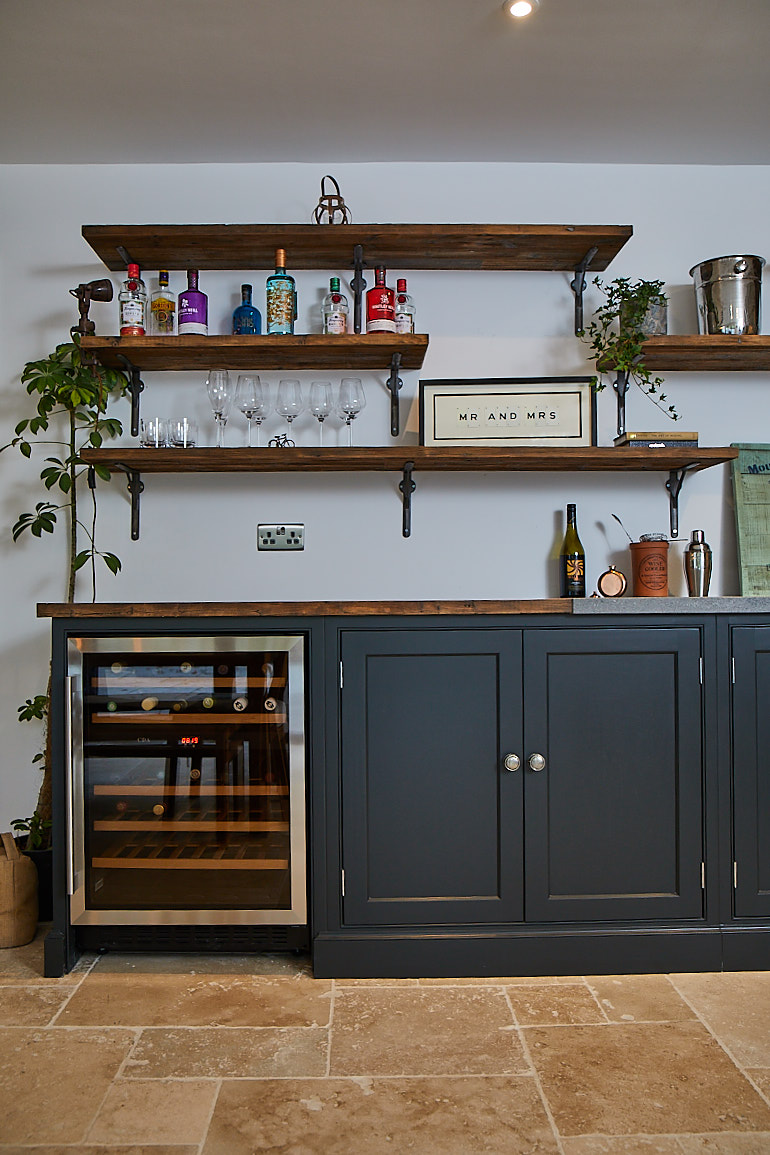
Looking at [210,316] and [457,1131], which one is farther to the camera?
[210,316]

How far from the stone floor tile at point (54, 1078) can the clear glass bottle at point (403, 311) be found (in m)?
2.11

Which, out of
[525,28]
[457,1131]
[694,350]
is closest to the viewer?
[457,1131]

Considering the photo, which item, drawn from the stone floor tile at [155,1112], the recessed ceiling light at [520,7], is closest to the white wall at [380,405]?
the recessed ceiling light at [520,7]

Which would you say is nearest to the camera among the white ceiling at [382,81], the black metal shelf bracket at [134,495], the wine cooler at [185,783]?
the white ceiling at [382,81]

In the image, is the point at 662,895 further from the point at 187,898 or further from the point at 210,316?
the point at 210,316

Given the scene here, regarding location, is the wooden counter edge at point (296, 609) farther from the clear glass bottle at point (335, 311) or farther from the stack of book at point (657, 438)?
the clear glass bottle at point (335, 311)

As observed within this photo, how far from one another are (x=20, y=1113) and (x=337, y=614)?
50.1 inches

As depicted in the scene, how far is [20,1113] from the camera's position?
1.62 meters

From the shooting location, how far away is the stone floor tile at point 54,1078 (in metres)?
1.58

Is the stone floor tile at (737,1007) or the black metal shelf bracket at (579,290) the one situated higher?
the black metal shelf bracket at (579,290)

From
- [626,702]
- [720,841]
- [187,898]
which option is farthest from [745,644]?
[187,898]

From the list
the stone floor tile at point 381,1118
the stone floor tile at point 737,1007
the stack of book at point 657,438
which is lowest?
→ the stone floor tile at point 737,1007

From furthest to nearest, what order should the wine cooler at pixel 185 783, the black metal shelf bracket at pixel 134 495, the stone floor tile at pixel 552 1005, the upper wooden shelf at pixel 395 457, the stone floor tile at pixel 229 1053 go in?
1. the black metal shelf bracket at pixel 134 495
2. the upper wooden shelf at pixel 395 457
3. the wine cooler at pixel 185 783
4. the stone floor tile at pixel 552 1005
5. the stone floor tile at pixel 229 1053

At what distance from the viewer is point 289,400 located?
2578 millimetres
